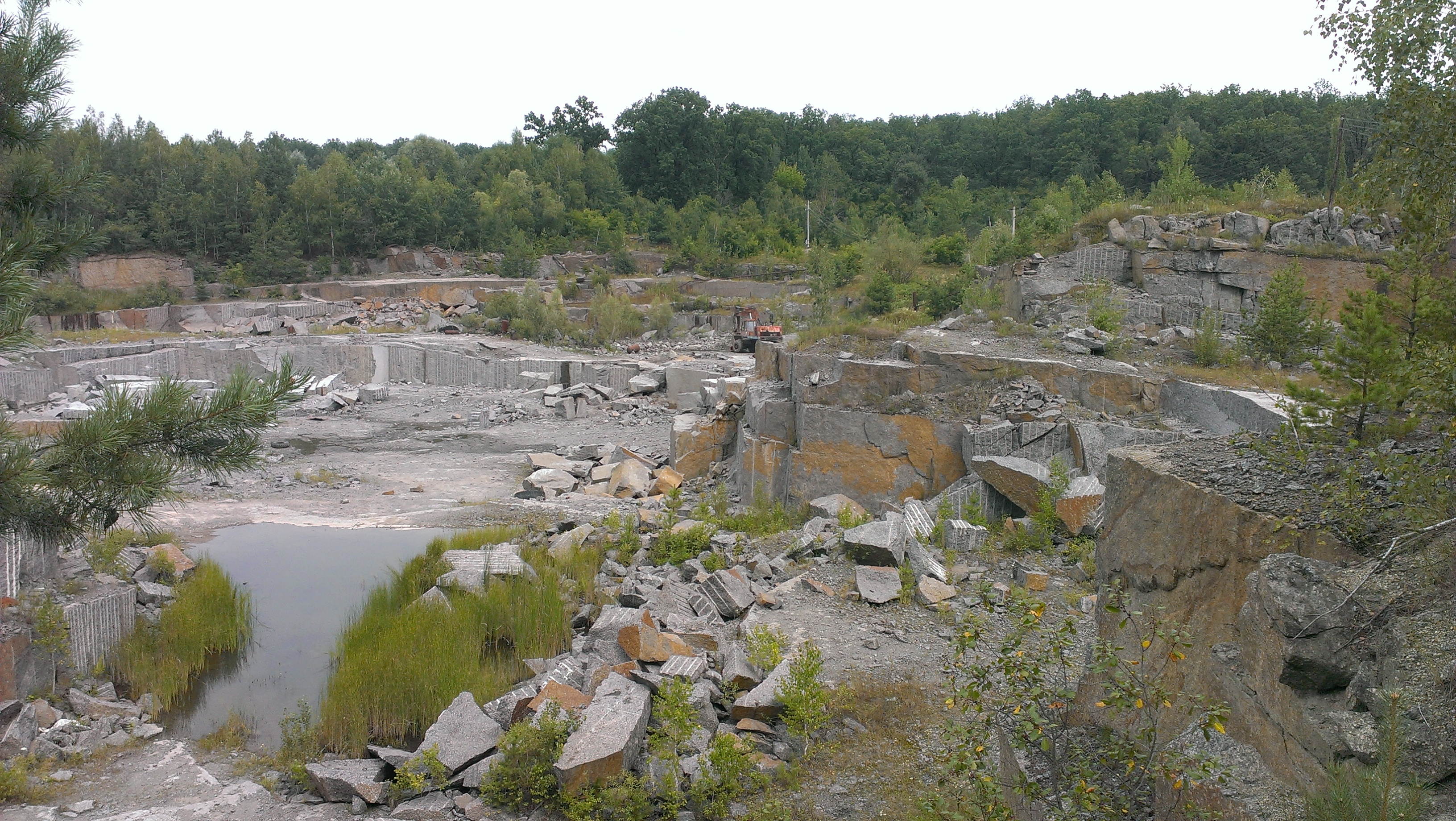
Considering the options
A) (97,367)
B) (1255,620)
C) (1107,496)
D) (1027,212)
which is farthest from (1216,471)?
(1027,212)

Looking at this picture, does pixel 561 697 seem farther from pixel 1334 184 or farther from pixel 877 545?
pixel 1334 184

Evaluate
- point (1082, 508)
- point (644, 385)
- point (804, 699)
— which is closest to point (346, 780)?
point (804, 699)

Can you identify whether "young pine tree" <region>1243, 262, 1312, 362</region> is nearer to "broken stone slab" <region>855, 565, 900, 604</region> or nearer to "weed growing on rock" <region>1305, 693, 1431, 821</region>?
"broken stone slab" <region>855, 565, 900, 604</region>

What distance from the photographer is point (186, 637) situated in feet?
25.4

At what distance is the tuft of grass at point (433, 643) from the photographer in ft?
20.8

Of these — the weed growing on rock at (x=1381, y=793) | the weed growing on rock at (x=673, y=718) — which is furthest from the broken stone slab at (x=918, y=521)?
the weed growing on rock at (x=1381, y=793)

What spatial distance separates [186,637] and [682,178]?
53689 millimetres

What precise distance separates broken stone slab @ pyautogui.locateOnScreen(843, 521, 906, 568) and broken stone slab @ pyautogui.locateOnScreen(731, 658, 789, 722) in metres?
2.39

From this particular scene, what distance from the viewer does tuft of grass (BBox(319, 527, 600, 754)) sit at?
635 centimetres

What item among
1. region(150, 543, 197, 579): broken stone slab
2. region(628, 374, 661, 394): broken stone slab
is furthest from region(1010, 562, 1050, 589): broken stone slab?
region(628, 374, 661, 394): broken stone slab

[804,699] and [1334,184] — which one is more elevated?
[1334,184]

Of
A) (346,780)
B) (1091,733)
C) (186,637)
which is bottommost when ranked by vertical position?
(186,637)

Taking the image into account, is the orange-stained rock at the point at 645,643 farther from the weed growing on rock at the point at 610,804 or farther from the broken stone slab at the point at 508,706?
the weed growing on rock at the point at 610,804

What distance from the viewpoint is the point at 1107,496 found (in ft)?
15.4
